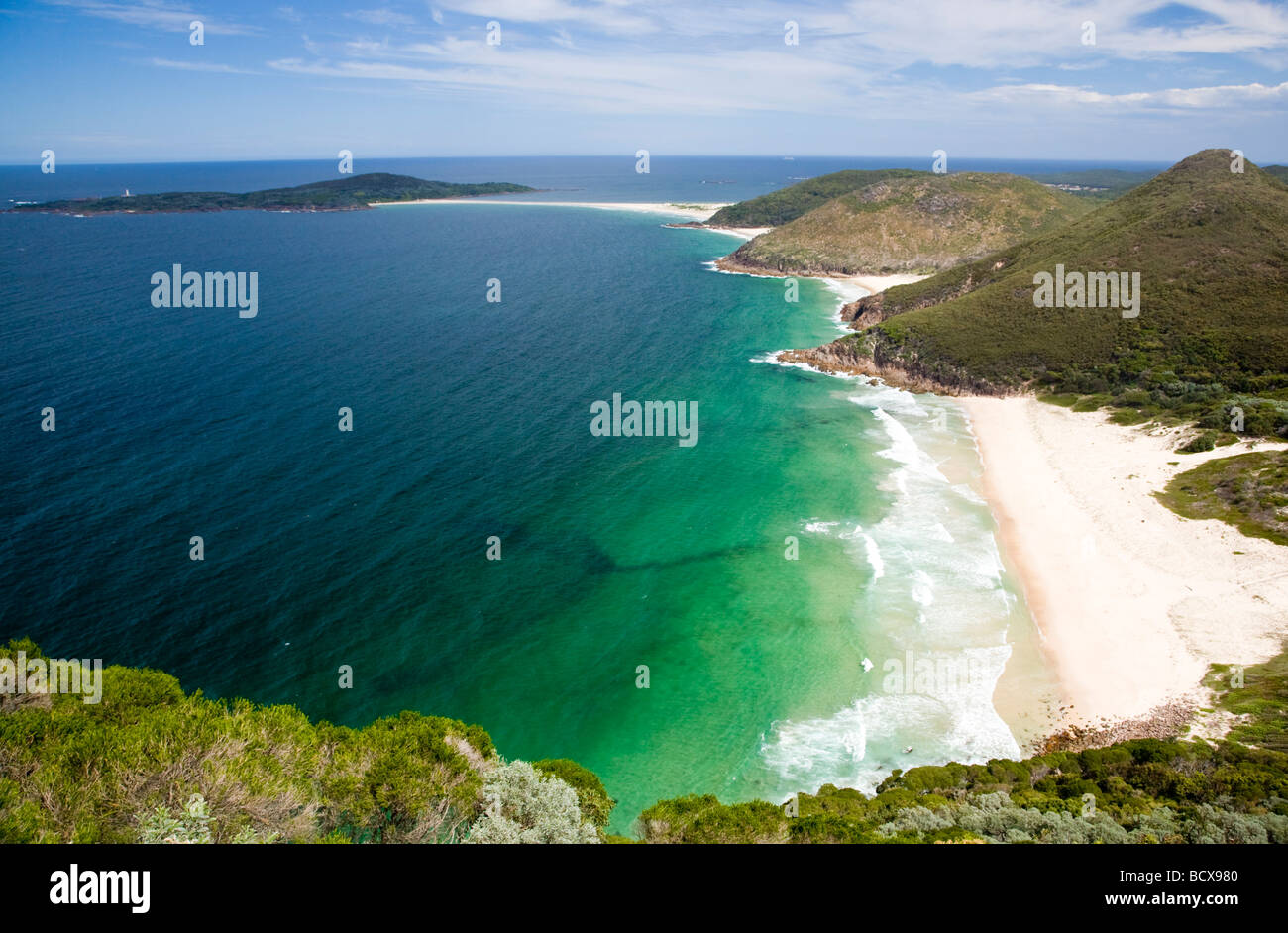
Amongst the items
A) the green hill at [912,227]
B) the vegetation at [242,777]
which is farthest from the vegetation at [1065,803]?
the green hill at [912,227]

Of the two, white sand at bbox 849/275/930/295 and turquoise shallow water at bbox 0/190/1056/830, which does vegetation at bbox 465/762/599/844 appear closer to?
turquoise shallow water at bbox 0/190/1056/830

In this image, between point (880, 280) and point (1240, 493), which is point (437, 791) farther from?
point (880, 280)

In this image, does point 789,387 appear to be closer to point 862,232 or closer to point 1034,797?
point 1034,797

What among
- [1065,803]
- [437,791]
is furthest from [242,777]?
[1065,803]

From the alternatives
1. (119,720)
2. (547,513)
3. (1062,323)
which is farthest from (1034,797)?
(1062,323)

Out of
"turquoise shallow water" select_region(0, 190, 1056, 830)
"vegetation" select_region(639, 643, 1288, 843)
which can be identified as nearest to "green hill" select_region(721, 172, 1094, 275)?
"turquoise shallow water" select_region(0, 190, 1056, 830)

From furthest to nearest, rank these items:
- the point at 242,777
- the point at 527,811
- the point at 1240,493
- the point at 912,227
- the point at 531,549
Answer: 1. the point at 912,227
2. the point at 1240,493
3. the point at 531,549
4. the point at 527,811
5. the point at 242,777
